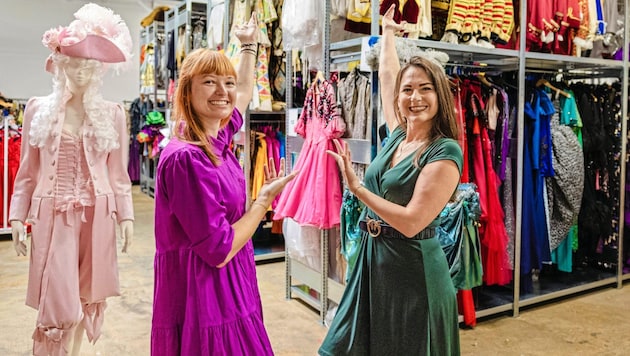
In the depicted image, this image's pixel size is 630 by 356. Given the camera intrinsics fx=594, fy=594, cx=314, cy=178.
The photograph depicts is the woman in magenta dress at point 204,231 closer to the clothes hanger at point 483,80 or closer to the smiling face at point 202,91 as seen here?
the smiling face at point 202,91

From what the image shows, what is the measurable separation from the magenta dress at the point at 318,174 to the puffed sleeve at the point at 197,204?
212 centimetres

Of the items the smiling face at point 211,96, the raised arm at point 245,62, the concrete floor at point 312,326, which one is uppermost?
the raised arm at point 245,62

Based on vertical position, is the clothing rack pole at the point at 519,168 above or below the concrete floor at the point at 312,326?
above

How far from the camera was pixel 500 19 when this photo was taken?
4.11m

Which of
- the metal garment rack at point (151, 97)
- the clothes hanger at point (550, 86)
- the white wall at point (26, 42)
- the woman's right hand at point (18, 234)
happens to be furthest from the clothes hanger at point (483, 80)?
the white wall at point (26, 42)

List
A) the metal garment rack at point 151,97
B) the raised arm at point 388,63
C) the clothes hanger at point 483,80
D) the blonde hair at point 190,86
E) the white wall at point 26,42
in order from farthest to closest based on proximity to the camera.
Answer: the white wall at point 26,42, the metal garment rack at point 151,97, the clothes hanger at point 483,80, the raised arm at point 388,63, the blonde hair at point 190,86

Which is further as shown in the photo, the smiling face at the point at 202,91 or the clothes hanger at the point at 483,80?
the clothes hanger at the point at 483,80

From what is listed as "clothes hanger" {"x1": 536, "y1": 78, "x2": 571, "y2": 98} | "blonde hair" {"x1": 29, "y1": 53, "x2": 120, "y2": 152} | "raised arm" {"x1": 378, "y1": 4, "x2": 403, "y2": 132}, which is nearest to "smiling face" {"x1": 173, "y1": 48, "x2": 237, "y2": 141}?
"raised arm" {"x1": 378, "y1": 4, "x2": 403, "y2": 132}

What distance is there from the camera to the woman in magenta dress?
1.69 meters

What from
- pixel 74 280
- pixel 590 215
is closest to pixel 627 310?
pixel 590 215

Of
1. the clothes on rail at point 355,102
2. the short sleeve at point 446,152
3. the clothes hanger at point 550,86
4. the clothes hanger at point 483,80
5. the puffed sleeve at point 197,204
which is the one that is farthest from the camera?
the clothes hanger at point 550,86

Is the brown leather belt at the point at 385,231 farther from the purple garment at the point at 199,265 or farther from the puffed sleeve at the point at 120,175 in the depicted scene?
the puffed sleeve at the point at 120,175

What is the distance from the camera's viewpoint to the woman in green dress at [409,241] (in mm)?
2031

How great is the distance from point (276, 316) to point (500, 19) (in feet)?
8.53
